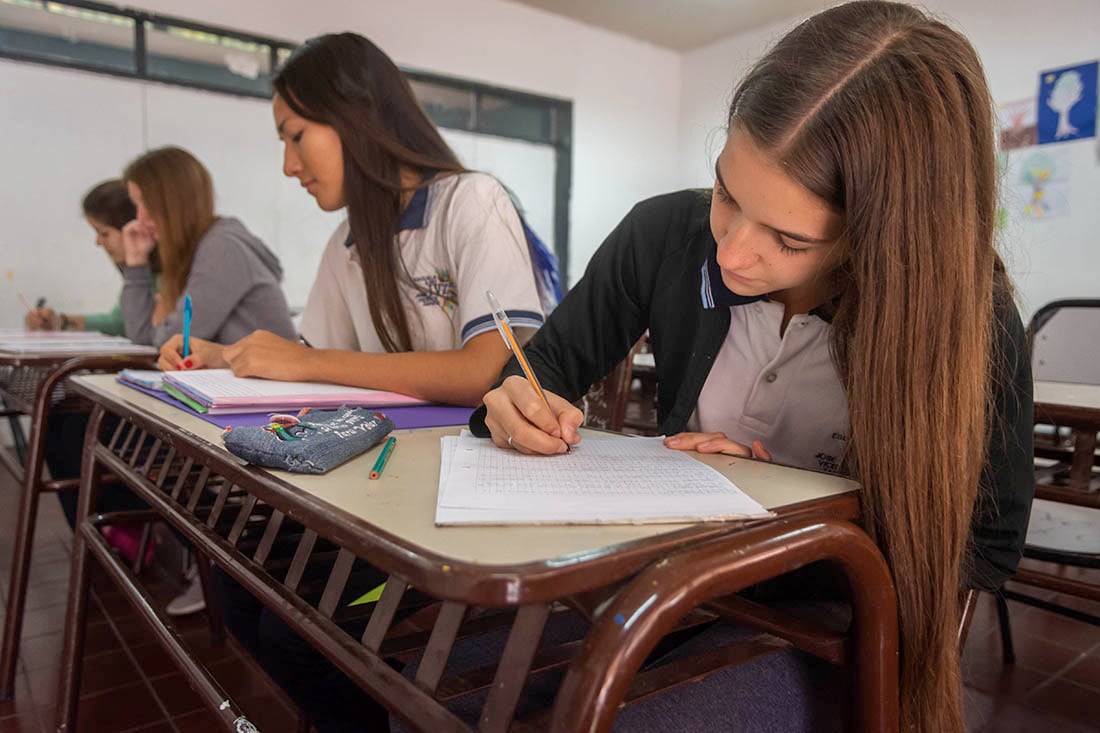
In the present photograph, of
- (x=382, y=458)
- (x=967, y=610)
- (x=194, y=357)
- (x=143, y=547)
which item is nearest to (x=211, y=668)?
(x=143, y=547)

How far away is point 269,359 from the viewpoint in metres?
1.12

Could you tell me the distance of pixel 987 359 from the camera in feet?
2.33

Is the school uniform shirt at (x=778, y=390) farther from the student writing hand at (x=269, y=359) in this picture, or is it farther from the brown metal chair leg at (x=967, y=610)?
the student writing hand at (x=269, y=359)

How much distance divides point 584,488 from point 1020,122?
474 cm

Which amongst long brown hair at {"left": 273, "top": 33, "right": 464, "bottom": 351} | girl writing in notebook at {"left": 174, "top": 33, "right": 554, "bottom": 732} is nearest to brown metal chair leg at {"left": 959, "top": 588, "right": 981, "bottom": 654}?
girl writing in notebook at {"left": 174, "top": 33, "right": 554, "bottom": 732}

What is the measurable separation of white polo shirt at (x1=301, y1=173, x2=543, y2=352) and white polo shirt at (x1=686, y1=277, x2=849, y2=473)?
42cm

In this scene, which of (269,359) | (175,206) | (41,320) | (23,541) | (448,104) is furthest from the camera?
(448,104)

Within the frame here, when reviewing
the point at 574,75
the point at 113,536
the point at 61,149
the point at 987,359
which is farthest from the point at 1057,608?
the point at 574,75

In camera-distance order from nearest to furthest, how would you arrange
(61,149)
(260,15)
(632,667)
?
(632,667) → (61,149) → (260,15)

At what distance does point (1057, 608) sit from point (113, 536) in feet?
8.14

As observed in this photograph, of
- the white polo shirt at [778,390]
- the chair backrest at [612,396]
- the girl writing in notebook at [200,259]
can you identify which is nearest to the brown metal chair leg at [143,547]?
the girl writing in notebook at [200,259]

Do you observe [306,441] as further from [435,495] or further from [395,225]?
[395,225]

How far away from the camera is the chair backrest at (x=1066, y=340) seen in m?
2.17

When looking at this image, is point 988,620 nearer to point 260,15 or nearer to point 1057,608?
point 1057,608
